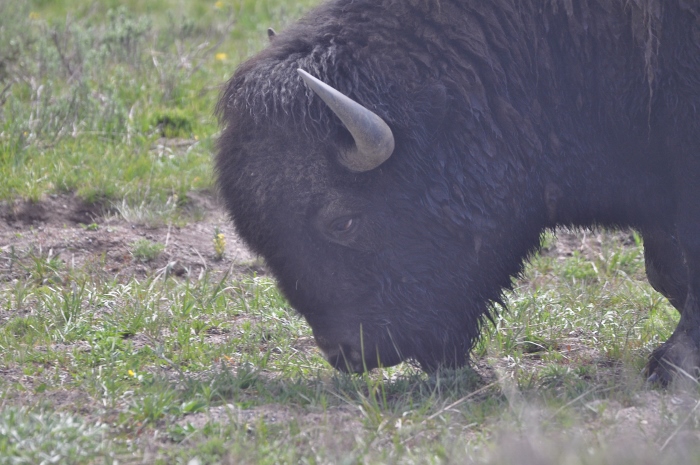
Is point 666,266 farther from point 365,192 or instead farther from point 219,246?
point 219,246

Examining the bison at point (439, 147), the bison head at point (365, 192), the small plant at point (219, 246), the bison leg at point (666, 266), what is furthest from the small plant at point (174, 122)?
the bison leg at point (666, 266)

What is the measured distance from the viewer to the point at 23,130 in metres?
6.47

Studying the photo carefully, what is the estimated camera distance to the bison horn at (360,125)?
3568 mm

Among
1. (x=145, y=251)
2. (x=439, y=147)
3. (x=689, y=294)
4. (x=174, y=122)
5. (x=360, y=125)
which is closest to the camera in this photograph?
(x=360, y=125)

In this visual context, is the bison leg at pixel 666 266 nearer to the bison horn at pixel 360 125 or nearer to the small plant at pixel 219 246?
the bison horn at pixel 360 125

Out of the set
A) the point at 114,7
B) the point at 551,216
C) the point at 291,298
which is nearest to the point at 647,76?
the point at 551,216

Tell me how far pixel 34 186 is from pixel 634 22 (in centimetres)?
386

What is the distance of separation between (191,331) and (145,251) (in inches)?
45.9

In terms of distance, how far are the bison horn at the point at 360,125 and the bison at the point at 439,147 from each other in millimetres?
20

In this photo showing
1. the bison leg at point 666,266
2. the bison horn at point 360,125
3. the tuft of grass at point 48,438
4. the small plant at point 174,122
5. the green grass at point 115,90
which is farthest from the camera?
the small plant at point 174,122

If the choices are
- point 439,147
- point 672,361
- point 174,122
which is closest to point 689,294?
point 672,361

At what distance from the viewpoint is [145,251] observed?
18.2ft

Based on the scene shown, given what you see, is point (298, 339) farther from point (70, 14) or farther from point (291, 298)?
point (70, 14)

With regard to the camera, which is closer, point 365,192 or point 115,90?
point 365,192
